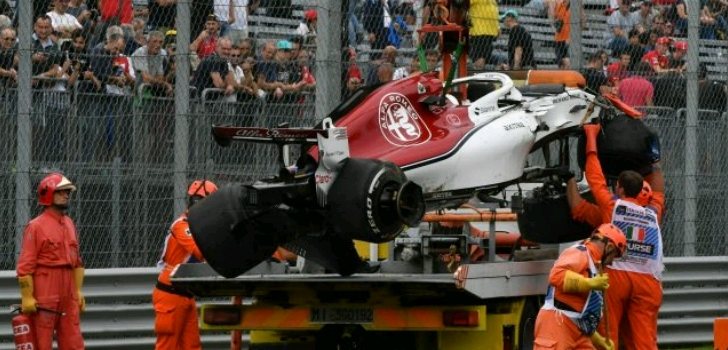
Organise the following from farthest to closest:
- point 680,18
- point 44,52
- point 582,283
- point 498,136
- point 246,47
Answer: point 680,18, point 246,47, point 44,52, point 498,136, point 582,283

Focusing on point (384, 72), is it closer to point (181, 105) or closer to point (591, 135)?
point (181, 105)

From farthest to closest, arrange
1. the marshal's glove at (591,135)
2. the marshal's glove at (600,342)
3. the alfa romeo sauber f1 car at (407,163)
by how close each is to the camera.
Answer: the marshal's glove at (591,135)
the marshal's glove at (600,342)
the alfa romeo sauber f1 car at (407,163)

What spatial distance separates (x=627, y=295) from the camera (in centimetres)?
1298

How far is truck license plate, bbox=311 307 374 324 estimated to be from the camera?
484 inches

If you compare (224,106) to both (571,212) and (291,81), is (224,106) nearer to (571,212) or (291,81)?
(291,81)

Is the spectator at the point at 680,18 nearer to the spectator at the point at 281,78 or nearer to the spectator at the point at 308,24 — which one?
the spectator at the point at 308,24

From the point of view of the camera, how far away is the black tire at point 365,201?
430 inches

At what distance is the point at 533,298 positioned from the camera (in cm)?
1316

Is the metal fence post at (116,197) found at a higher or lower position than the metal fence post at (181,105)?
lower

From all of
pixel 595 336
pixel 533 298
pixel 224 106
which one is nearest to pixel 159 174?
pixel 224 106

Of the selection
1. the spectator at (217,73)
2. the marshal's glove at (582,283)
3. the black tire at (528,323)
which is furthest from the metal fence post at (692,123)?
the marshal's glove at (582,283)

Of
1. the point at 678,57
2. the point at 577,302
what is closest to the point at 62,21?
the point at 577,302

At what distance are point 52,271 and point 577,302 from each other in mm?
4305

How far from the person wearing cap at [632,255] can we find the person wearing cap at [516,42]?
313cm
